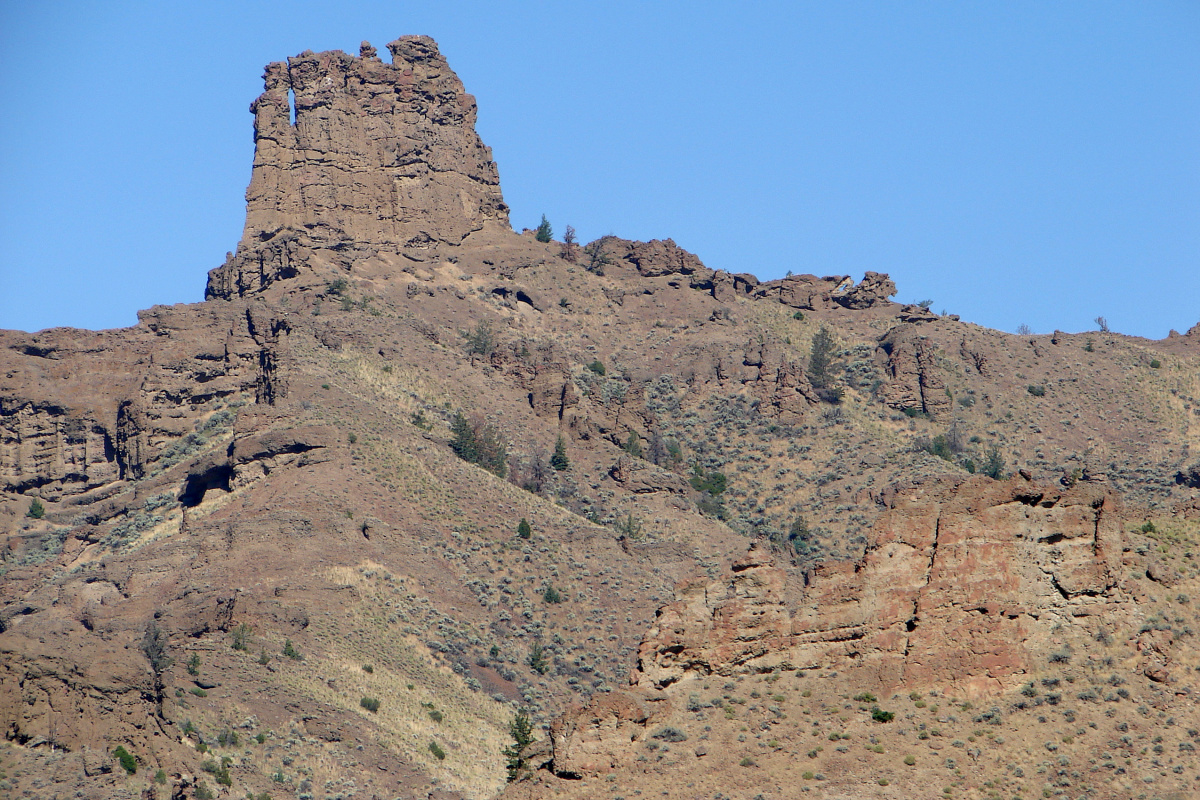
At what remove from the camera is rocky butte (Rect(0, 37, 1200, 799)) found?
4681 centimetres

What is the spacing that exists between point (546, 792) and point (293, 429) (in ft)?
165

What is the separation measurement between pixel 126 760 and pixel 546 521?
126ft

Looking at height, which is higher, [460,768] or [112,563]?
[112,563]

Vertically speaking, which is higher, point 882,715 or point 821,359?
point 821,359

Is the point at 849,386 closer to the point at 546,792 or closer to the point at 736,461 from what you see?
the point at 736,461

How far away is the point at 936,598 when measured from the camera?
47875 mm

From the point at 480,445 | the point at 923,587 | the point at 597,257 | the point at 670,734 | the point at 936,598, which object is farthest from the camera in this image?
the point at 597,257

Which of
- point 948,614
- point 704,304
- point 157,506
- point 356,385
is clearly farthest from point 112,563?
point 704,304

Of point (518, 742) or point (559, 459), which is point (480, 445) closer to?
point (559, 459)

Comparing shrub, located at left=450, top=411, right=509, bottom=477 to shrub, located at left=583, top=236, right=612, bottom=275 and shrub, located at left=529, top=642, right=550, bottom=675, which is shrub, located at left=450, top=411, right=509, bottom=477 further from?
shrub, located at left=583, top=236, right=612, bottom=275

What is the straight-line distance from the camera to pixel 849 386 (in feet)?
422

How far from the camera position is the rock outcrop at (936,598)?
46.7m

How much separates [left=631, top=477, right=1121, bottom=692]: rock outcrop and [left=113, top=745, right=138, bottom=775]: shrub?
1907 cm

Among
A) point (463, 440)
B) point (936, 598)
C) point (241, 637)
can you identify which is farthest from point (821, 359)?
point (936, 598)
